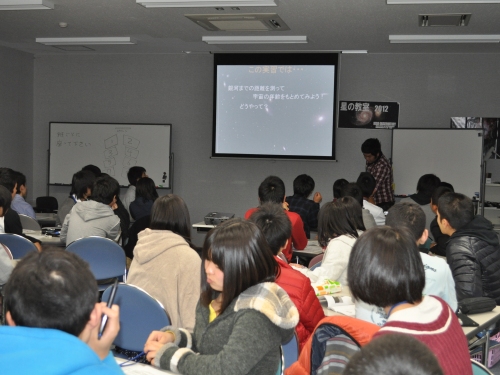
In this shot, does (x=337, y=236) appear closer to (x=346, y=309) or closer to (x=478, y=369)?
(x=346, y=309)

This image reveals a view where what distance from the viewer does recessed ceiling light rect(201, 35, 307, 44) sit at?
7086 mm

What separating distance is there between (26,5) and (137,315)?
13.7 feet

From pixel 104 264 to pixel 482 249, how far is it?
2.60 meters

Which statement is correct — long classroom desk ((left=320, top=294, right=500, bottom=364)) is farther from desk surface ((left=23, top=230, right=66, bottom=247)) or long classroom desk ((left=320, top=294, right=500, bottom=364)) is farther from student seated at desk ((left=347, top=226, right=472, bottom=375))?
desk surface ((left=23, top=230, right=66, bottom=247))

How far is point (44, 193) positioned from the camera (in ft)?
30.7

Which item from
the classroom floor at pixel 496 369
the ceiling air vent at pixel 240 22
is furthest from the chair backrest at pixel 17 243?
the classroom floor at pixel 496 369

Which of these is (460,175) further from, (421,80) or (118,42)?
(118,42)

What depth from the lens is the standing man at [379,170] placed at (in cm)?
764

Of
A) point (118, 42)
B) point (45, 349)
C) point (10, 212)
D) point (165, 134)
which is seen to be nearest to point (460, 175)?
point (165, 134)

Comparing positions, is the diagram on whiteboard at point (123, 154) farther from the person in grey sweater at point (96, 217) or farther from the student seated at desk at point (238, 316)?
the student seated at desk at point (238, 316)

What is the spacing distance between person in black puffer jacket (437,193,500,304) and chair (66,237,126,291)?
7.63 ft

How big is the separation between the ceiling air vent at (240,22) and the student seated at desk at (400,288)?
4475 millimetres

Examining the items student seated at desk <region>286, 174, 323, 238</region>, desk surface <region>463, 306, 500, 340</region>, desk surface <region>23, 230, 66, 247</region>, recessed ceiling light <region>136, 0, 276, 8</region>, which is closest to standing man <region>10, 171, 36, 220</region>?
desk surface <region>23, 230, 66, 247</region>

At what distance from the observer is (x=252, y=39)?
7.21 metres
